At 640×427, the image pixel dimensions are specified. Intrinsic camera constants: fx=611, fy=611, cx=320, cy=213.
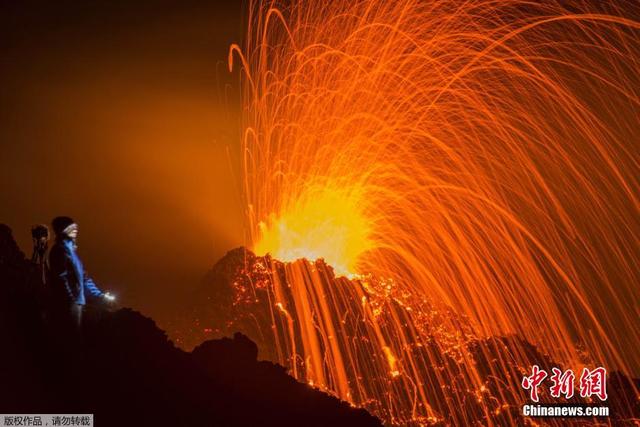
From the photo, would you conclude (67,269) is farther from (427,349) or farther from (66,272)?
(427,349)

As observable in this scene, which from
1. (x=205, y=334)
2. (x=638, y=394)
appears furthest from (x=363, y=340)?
(x=638, y=394)

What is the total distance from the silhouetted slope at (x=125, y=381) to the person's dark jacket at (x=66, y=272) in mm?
1352

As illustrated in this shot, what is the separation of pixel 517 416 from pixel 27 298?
404 feet

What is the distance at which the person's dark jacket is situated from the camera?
11422 mm

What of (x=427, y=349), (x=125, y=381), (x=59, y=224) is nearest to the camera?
(x=59, y=224)

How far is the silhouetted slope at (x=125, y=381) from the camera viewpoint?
11.8 meters

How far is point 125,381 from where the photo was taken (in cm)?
1272

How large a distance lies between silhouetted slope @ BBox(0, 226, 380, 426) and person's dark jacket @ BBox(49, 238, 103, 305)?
1352mm

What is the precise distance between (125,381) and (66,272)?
2796mm

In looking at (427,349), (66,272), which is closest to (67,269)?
(66,272)

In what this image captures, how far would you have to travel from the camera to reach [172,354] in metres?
14.4

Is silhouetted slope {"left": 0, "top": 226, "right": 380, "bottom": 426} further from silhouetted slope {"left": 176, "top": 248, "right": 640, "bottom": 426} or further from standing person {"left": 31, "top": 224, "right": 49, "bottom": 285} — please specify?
silhouetted slope {"left": 176, "top": 248, "right": 640, "bottom": 426}

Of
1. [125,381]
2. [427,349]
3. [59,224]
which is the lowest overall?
[125,381]

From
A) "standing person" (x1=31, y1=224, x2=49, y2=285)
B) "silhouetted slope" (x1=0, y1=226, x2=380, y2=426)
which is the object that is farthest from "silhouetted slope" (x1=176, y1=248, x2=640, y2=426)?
"standing person" (x1=31, y1=224, x2=49, y2=285)
